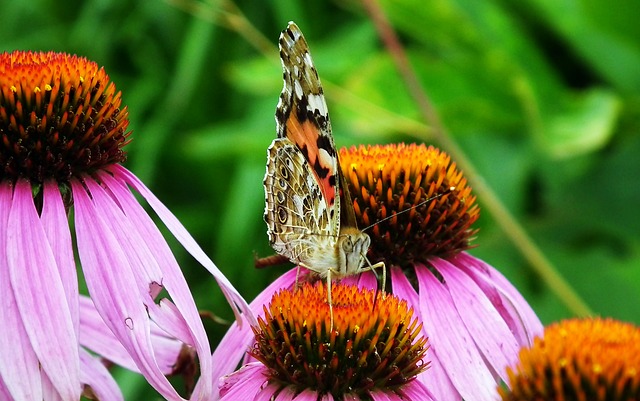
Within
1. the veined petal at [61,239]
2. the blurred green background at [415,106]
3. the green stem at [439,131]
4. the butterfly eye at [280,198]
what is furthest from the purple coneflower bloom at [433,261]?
the blurred green background at [415,106]

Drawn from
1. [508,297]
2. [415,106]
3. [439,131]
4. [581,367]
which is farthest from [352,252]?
[415,106]

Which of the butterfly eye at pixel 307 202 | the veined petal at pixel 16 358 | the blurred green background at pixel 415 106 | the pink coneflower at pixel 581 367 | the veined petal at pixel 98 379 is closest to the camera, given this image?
the pink coneflower at pixel 581 367

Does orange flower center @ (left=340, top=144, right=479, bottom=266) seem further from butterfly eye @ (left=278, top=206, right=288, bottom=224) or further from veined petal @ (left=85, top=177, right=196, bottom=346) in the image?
veined petal @ (left=85, top=177, right=196, bottom=346)

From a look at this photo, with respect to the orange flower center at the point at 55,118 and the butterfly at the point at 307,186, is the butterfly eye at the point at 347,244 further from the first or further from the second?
the orange flower center at the point at 55,118

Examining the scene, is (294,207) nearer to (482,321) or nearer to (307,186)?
(307,186)

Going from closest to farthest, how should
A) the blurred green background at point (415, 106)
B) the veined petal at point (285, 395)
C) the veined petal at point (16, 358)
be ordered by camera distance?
the veined petal at point (16, 358), the veined petal at point (285, 395), the blurred green background at point (415, 106)

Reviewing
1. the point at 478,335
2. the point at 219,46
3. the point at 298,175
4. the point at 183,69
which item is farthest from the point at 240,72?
the point at 478,335
